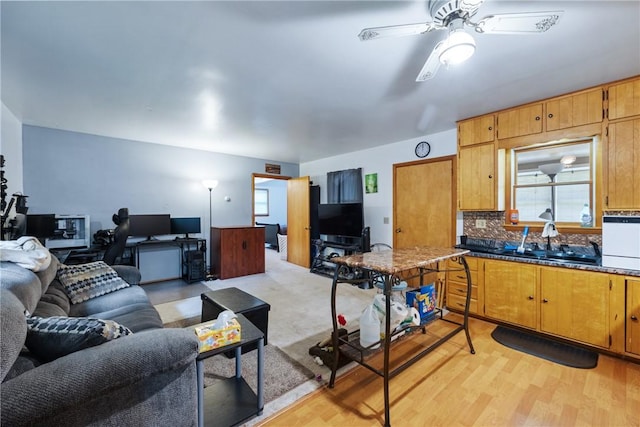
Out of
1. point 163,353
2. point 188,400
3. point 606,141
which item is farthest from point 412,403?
point 606,141

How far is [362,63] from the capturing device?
2.07 meters

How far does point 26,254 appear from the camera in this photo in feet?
5.25

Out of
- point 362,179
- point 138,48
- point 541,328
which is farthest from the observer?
point 362,179

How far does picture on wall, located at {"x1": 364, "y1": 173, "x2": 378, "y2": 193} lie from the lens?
480 cm

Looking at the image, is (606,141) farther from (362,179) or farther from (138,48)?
(138,48)

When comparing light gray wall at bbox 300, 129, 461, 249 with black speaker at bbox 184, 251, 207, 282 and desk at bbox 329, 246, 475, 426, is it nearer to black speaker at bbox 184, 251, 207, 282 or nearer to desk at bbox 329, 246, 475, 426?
desk at bbox 329, 246, 475, 426

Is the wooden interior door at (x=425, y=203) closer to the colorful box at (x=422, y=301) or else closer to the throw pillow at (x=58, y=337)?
the colorful box at (x=422, y=301)

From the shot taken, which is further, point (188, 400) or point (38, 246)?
point (38, 246)

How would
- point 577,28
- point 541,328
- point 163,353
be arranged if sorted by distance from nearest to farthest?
point 163,353, point 577,28, point 541,328

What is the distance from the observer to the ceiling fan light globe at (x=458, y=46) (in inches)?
54.5

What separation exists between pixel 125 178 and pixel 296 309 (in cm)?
353

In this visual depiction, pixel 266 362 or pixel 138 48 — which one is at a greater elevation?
pixel 138 48

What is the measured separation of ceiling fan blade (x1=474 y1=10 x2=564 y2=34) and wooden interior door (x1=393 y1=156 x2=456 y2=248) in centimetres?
244

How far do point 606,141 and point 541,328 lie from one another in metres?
1.85
